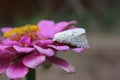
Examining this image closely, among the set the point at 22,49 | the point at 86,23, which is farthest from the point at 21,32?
the point at 86,23

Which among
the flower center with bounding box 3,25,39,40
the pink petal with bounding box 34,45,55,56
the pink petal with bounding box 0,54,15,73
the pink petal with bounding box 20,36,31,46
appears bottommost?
the pink petal with bounding box 0,54,15,73

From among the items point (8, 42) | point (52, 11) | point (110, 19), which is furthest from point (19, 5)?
point (8, 42)

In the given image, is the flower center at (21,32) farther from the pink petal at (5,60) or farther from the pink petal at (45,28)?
the pink petal at (5,60)

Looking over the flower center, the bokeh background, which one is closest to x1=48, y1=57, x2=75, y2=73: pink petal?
the flower center

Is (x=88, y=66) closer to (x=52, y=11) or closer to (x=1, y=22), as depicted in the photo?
(x=52, y=11)

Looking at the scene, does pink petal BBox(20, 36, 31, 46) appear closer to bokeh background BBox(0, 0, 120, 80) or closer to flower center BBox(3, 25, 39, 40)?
flower center BBox(3, 25, 39, 40)
